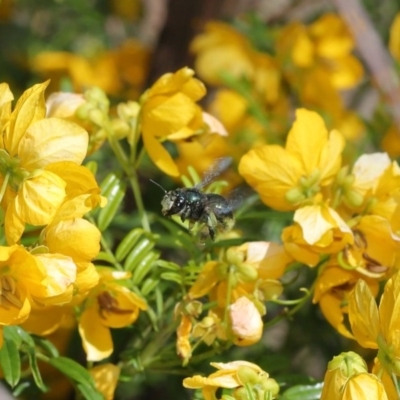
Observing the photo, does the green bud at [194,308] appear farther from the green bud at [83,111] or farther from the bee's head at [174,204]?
the green bud at [83,111]

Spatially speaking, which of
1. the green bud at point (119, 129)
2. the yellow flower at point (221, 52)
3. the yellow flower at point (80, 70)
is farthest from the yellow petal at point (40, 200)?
the yellow flower at point (80, 70)

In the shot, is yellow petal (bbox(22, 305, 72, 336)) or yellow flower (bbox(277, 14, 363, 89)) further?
yellow flower (bbox(277, 14, 363, 89))

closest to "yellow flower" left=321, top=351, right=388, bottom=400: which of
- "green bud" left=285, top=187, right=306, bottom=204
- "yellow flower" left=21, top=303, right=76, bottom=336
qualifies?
"green bud" left=285, top=187, right=306, bottom=204

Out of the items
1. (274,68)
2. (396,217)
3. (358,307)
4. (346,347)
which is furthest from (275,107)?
(358,307)

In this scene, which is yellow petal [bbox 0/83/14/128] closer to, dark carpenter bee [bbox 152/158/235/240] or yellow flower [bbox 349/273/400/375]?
dark carpenter bee [bbox 152/158/235/240]

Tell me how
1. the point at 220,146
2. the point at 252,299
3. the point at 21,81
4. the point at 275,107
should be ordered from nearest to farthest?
the point at 252,299, the point at 220,146, the point at 275,107, the point at 21,81

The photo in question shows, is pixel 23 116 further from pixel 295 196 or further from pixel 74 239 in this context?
pixel 295 196

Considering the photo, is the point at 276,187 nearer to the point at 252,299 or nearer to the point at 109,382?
the point at 252,299

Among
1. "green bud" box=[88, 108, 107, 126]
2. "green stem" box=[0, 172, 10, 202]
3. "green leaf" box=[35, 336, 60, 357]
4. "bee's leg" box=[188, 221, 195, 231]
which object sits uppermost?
"green stem" box=[0, 172, 10, 202]
